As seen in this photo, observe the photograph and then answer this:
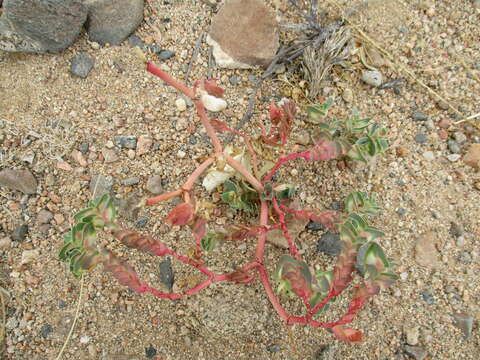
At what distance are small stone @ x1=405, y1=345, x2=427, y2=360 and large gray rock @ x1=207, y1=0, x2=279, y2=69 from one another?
152cm

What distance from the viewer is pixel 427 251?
86.6 inches

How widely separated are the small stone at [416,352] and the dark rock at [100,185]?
1.54 meters

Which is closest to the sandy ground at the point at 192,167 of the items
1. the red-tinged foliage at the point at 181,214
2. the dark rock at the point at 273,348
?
the dark rock at the point at 273,348

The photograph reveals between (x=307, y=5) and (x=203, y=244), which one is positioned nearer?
(x=203, y=244)

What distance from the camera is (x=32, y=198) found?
7.30 feet

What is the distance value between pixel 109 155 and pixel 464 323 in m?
1.81

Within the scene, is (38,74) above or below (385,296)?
A: above

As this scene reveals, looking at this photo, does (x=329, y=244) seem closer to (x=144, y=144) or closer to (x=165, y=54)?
(x=144, y=144)

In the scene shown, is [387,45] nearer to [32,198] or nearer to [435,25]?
[435,25]

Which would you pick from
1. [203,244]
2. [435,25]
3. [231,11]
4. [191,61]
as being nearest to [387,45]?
[435,25]

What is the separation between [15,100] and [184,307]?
4.34 ft

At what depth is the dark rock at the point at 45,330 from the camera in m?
2.09

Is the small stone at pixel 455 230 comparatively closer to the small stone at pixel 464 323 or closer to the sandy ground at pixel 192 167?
the sandy ground at pixel 192 167

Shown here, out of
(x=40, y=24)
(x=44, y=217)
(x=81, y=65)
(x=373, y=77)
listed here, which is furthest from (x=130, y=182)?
(x=373, y=77)
